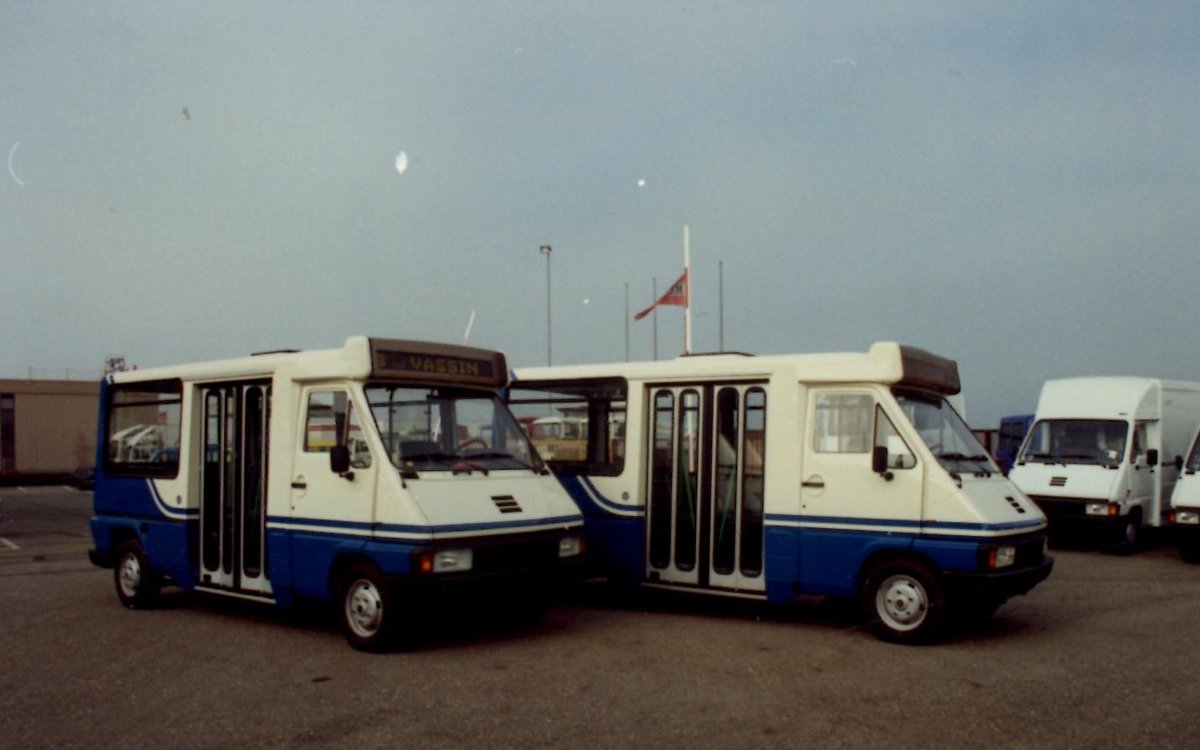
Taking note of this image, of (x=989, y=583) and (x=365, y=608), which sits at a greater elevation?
(x=989, y=583)

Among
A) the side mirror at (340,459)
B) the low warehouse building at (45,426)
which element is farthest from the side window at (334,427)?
the low warehouse building at (45,426)

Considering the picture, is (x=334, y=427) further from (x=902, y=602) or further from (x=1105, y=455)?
(x=1105, y=455)

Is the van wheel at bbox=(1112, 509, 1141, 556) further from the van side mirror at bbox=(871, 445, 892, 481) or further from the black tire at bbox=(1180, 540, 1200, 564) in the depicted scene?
the van side mirror at bbox=(871, 445, 892, 481)

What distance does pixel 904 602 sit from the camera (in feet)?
28.2

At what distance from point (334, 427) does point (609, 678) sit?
3.17 m

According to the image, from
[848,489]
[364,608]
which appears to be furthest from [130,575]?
[848,489]

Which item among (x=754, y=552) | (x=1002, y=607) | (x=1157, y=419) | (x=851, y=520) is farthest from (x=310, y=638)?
(x=1157, y=419)

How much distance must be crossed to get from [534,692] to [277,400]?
3.82 meters

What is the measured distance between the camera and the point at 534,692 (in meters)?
6.98

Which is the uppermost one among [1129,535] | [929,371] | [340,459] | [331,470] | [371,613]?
[929,371]

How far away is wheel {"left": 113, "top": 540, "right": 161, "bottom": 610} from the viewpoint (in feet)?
34.6

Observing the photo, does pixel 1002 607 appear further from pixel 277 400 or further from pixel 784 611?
pixel 277 400

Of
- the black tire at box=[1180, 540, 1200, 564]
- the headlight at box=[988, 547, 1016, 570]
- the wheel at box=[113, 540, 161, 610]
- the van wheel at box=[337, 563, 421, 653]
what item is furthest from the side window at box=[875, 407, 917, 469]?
the black tire at box=[1180, 540, 1200, 564]

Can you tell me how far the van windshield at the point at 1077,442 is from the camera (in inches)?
602
